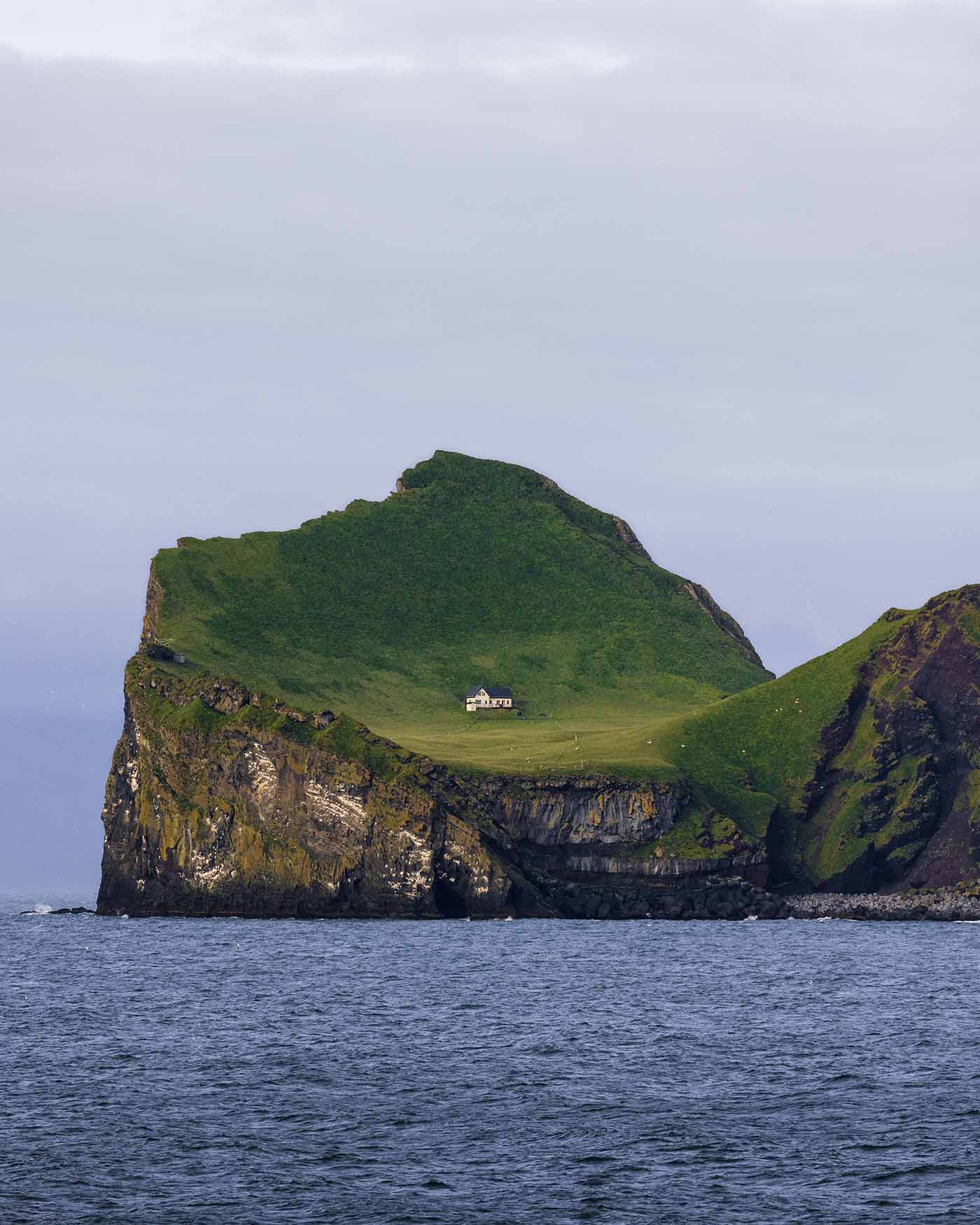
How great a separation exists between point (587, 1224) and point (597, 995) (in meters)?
58.1

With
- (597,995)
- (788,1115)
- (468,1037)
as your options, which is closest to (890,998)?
(597,995)

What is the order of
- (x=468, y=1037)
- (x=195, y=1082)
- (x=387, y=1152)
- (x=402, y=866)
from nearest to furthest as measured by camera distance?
(x=387, y=1152)
(x=195, y=1082)
(x=468, y=1037)
(x=402, y=866)

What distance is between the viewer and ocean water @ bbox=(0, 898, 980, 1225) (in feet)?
177

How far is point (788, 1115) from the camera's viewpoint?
6725 cm

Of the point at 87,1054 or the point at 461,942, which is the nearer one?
the point at 87,1054

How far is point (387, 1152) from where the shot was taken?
60406mm

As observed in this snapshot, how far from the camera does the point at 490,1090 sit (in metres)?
73.3

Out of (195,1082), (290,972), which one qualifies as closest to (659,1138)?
(195,1082)

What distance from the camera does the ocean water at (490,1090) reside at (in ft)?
177

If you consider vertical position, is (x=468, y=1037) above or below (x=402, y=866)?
below

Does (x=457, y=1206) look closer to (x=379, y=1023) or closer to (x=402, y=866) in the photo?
(x=379, y=1023)

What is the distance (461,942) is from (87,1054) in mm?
72139

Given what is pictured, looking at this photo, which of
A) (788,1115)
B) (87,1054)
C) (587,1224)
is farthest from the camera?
(87,1054)

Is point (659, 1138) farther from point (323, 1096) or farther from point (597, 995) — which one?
point (597, 995)
